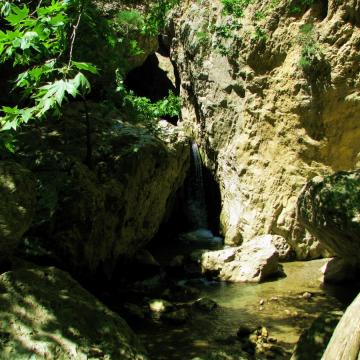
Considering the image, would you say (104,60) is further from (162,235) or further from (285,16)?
(162,235)

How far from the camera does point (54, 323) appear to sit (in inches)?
169

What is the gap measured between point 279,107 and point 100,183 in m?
5.22

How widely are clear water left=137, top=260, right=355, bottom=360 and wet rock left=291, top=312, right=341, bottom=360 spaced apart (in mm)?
1706

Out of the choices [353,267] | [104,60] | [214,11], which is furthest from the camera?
[214,11]

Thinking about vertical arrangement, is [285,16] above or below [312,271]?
above

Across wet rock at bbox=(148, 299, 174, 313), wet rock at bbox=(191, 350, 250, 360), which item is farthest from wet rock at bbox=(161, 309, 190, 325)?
wet rock at bbox=(191, 350, 250, 360)

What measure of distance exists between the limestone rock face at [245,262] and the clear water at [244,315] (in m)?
0.26

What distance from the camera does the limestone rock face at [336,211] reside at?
25.0 feet

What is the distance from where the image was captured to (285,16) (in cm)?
1092

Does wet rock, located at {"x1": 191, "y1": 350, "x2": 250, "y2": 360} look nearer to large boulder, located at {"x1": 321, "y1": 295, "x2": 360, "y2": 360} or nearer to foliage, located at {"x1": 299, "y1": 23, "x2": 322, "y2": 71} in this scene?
large boulder, located at {"x1": 321, "y1": 295, "x2": 360, "y2": 360}

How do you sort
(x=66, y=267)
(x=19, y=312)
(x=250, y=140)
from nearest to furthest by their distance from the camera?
(x=19, y=312) < (x=66, y=267) < (x=250, y=140)

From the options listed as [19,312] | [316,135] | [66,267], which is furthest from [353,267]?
[19,312]

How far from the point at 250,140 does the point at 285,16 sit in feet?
10.7

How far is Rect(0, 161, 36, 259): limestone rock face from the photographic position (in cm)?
464
